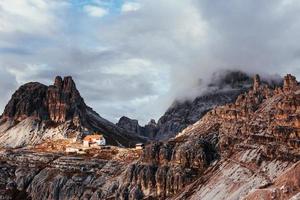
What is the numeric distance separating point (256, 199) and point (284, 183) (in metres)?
9.31

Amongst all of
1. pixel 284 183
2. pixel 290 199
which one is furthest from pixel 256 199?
pixel 290 199

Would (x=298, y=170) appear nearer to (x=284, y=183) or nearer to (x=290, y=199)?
(x=284, y=183)

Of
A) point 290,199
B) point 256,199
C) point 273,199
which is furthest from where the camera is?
point 256,199

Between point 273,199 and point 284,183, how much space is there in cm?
577

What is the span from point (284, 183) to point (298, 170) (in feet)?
14.5

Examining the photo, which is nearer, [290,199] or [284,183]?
[290,199]

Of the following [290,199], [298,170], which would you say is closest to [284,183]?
[298,170]

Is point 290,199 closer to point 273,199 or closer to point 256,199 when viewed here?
point 273,199

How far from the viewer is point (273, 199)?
12644 centimetres

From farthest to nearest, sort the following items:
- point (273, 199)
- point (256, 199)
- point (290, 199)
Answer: point (256, 199) < point (273, 199) < point (290, 199)

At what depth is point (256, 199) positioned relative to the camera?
136m

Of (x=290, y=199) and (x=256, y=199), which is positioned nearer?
(x=290, y=199)

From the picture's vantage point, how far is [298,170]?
12875cm

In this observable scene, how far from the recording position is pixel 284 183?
130 metres
